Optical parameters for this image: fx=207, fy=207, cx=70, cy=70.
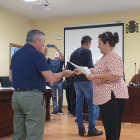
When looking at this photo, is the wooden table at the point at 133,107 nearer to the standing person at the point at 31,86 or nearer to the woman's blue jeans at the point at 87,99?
the woman's blue jeans at the point at 87,99

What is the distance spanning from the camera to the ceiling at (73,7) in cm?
512

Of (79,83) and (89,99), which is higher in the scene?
(79,83)

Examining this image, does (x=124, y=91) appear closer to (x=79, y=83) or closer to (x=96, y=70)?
(x=96, y=70)

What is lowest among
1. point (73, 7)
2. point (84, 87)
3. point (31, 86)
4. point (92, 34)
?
point (84, 87)

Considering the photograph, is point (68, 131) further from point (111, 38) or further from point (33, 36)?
point (33, 36)

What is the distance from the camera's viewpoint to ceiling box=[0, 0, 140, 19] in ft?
16.8

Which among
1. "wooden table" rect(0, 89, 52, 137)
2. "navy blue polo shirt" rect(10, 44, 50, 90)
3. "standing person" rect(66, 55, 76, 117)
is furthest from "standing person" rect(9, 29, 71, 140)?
"standing person" rect(66, 55, 76, 117)

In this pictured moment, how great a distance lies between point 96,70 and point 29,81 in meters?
0.70

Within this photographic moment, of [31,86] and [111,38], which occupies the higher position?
[111,38]

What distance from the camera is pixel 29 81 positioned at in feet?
5.75

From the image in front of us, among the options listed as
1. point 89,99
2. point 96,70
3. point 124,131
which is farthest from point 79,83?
point 124,131

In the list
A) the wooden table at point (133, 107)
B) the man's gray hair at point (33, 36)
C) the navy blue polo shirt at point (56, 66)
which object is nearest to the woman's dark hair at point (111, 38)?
the man's gray hair at point (33, 36)

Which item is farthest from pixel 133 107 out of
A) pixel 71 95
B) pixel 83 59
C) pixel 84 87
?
pixel 83 59

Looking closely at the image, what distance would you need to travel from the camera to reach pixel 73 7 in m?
5.54
